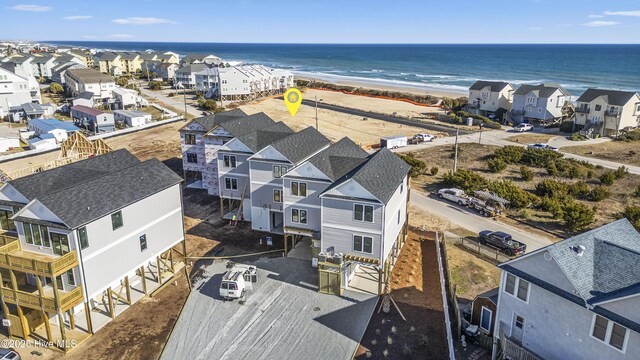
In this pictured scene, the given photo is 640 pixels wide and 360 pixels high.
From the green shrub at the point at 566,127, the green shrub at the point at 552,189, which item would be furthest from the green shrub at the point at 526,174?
the green shrub at the point at 566,127

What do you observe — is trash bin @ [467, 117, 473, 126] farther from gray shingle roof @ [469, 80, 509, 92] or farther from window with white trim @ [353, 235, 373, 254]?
window with white trim @ [353, 235, 373, 254]

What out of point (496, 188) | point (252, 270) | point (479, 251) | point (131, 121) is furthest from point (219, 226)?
point (131, 121)

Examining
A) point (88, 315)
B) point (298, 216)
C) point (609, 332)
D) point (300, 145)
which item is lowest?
point (88, 315)

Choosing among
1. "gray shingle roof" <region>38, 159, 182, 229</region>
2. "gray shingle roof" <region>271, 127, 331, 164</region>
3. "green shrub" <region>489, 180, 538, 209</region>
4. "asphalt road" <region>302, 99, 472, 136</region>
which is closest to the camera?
"gray shingle roof" <region>38, 159, 182, 229</region>

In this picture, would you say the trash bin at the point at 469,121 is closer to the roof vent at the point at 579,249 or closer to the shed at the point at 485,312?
the shed at the point at 485,312

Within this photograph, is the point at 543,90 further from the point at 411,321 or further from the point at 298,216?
the point at 411,321

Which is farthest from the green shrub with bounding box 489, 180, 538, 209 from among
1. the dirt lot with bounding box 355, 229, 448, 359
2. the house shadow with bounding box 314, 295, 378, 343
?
the house shadow with bounding box 314, 295, 378, 343

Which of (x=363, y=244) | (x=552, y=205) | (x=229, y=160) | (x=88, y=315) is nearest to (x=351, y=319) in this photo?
(x=363, y=244)
